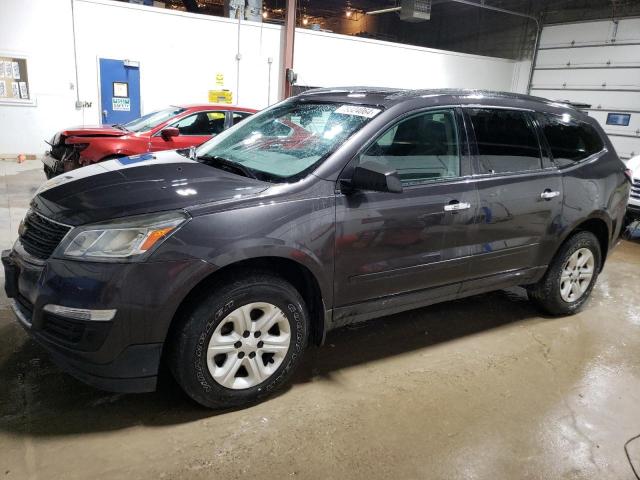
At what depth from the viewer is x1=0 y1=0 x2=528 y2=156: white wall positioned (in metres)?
9.90

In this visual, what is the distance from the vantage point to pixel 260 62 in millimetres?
12102

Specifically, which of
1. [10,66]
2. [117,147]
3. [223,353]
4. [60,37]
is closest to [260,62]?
[60,37]

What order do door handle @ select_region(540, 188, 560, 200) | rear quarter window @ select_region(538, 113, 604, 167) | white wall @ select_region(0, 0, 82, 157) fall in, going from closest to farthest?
door handle @ select_region(540, 188, 560, 200) → rear quarter window @ select_region(538, 113, 604, 167) → white wall @ select_region(0, 0, 82, 157)

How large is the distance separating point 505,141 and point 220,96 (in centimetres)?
959

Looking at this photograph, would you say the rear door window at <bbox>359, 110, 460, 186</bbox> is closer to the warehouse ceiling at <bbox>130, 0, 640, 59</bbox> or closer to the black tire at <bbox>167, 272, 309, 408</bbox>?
A: the black tire at <bbox>167, 272, 309, 408</bbox>

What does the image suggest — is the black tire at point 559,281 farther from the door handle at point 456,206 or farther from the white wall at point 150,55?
the white wall at point 150,55

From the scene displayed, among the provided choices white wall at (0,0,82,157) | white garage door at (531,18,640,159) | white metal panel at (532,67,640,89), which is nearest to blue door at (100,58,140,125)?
white wall at (0,0,82,157)

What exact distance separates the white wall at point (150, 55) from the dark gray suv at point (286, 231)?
28.6 ft

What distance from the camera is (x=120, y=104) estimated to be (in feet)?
35.3

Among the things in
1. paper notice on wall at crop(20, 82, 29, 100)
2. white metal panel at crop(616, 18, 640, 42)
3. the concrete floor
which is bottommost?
the concrete floor

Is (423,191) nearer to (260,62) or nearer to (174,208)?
(174,208)

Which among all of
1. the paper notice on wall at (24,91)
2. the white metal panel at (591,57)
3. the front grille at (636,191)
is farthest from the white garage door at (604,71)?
the paper notice on wall at (24,91)

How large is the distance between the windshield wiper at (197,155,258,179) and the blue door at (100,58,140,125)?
8.89 metres

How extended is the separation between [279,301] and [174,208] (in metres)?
0.69
